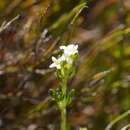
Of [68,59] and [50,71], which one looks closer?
[68,59]

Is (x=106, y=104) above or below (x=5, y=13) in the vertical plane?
below

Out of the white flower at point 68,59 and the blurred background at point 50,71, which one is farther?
the blurred background at point 50,71

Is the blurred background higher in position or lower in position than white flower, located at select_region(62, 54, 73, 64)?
lower

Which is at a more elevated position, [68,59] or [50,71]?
[68,59]

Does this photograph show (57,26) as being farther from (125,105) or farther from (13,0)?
(125,105)

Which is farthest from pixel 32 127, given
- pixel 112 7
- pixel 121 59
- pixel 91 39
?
pixel 112 7

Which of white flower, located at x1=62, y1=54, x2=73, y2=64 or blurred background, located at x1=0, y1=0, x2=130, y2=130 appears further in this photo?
blurred background, located at x1=0, y1=0, x2=130, y2=130

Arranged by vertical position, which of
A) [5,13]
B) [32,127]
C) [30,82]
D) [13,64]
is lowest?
[32,127]

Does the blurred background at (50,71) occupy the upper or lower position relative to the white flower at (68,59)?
lower
